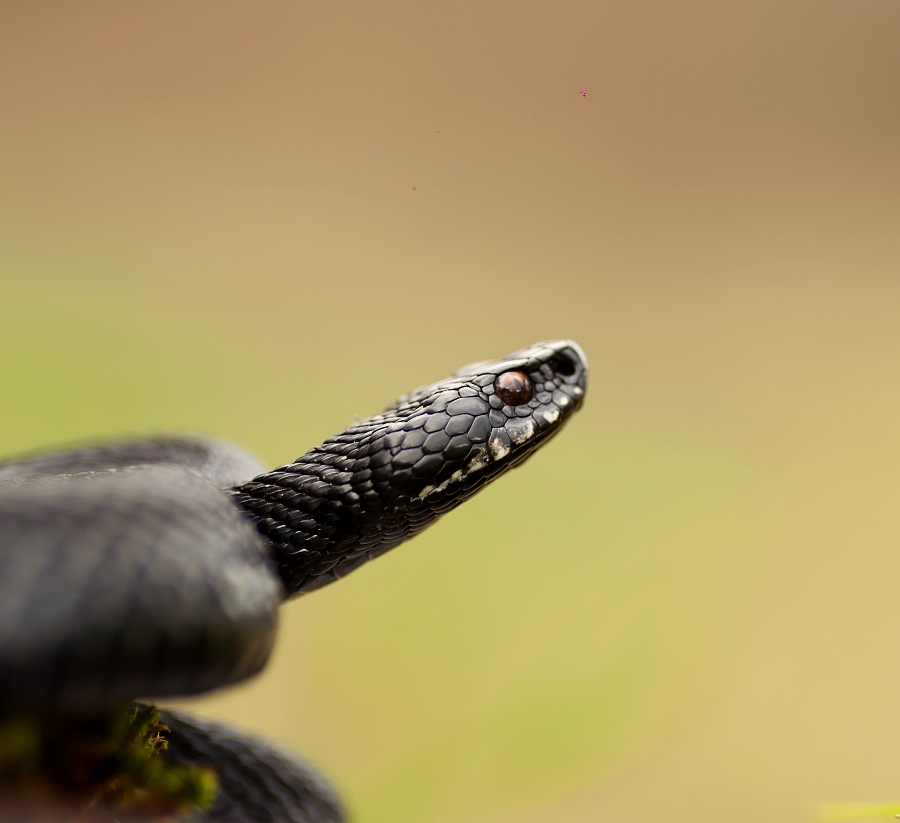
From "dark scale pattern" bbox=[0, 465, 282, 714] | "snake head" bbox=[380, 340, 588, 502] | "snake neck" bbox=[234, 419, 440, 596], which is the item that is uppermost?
"snake head" bbox=[380, 340, 588, 502]

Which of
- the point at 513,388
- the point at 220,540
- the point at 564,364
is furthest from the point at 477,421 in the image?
the point at 220,540

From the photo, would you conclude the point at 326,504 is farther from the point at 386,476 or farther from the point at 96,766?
the point at 96,766

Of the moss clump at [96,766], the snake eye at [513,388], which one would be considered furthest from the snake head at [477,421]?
the moss clump at [96,766]

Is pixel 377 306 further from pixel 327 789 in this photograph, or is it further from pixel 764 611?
pixel 327 789

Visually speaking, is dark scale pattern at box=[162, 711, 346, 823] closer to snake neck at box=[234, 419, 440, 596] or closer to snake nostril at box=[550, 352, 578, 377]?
snake neck at box=[234, 419, 440, 596]

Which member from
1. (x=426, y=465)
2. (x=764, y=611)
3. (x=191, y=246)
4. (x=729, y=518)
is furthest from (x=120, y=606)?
(x=191, y=246)

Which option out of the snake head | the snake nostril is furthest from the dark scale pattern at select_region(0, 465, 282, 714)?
the snake nostril

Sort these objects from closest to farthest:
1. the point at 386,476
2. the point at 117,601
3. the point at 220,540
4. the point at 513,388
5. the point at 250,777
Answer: the point at 117,601, the point at 220,540, the point at 386,476, the point at 250,777, the point at 513,388

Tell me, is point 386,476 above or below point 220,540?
above
